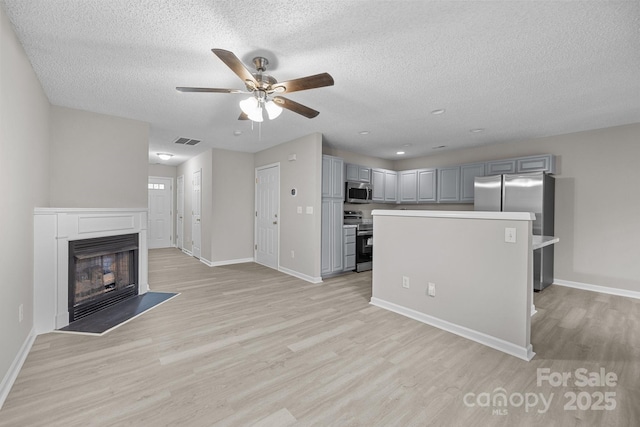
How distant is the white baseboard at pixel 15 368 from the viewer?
174cm

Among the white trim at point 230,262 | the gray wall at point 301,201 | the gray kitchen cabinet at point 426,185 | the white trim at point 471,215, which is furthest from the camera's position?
the gray kitchen cabinet at point 426,185

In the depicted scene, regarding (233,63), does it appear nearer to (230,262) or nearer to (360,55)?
(360,55)

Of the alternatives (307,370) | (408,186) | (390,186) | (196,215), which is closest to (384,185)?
(390,186)

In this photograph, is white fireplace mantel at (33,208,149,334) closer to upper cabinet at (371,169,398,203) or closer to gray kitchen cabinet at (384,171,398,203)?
upper cabinet at (371,169,398,203)

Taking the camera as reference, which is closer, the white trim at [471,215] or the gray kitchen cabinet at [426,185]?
the white trim at [471,215]

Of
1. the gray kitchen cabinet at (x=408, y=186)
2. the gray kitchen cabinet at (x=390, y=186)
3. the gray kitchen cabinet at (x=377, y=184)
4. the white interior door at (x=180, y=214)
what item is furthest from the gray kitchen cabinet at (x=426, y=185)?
the white interior door at (x=180, y=214)

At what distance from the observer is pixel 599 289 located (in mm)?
4133

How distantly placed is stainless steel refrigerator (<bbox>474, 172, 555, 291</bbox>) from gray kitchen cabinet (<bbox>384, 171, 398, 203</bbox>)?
198cm

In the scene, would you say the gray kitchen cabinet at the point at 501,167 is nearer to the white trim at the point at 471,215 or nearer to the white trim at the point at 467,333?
the white trim at the point at 471,215

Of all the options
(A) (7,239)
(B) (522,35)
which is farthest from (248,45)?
(A) (7,239)

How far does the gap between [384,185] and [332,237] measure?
217 centimetres

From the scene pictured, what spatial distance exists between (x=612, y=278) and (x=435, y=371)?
3.97 m

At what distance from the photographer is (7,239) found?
1896 millimetres

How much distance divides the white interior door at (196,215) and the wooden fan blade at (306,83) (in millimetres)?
4729
